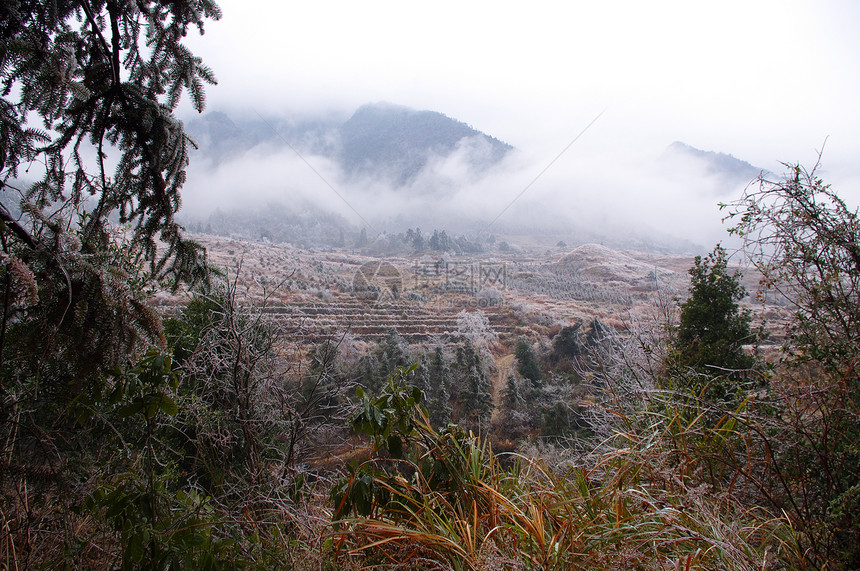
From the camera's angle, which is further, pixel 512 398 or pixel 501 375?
pixel 501 375

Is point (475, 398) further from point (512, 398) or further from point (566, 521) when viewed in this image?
point (566, 521)

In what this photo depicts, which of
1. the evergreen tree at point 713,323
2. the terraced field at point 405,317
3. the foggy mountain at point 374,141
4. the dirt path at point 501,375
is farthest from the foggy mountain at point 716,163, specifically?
the evergreen tree at point 713,323

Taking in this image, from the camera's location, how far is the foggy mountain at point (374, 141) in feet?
502

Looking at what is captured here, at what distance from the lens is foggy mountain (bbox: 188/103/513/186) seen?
153 m

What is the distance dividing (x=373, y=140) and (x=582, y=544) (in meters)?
184

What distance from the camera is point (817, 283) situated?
8.77ft

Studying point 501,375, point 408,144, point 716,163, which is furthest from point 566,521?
point 408,144

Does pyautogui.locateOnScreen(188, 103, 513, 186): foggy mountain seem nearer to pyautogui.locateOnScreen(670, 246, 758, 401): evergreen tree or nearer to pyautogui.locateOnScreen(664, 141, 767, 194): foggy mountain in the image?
pyautogui.locateOnScreen(664, 141, 767, 194): foggy mountain

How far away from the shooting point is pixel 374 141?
17112 centimetres

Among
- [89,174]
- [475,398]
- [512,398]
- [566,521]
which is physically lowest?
[512,398]

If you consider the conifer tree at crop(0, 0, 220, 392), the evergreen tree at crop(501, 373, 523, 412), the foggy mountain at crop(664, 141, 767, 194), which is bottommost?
the evergreen tree at crop(501, 373, 523, 412)

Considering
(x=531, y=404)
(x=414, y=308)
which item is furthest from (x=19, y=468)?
(x=414, y=308)

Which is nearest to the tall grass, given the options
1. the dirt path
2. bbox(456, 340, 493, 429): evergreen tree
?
bbox(456, 340, 493, 429): evergreen tree

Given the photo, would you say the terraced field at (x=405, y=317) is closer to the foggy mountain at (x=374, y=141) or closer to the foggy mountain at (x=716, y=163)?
the foggy mountain at (x=716, y=163)
